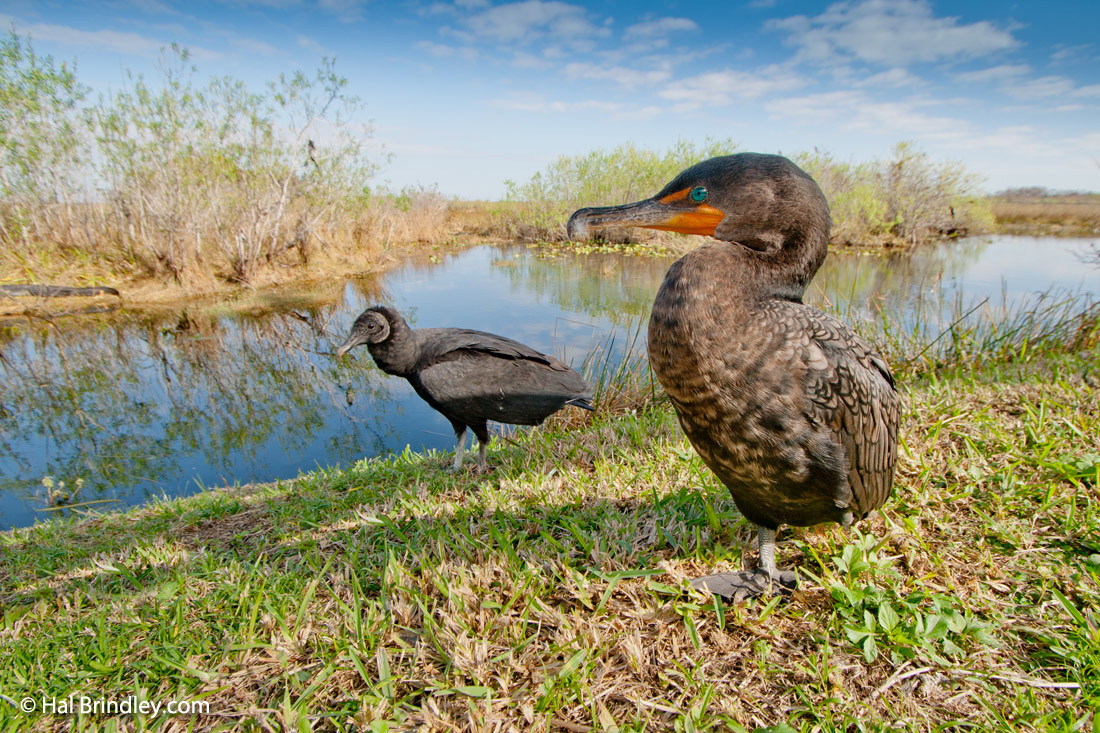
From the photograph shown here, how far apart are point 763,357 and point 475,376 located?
2.83 metres

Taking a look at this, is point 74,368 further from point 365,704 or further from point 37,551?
point 365,704

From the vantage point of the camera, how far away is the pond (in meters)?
5.73

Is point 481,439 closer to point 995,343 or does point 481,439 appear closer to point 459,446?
point 459,446

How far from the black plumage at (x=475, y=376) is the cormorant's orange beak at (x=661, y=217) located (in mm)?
2358

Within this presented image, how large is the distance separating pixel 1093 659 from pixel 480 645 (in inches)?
79.2

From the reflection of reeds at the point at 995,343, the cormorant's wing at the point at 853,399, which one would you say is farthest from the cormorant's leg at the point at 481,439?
the reflection of reeds at the point at 995,343

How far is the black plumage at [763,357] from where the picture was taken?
1.70m

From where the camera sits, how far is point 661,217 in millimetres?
1903

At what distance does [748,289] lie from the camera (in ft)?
5.91

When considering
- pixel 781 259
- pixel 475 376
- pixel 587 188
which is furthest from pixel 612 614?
pixel 587 188

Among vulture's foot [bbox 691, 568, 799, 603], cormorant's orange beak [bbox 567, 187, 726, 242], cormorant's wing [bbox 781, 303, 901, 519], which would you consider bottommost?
vulture's foot [bbox 691, 568, 799, 603]

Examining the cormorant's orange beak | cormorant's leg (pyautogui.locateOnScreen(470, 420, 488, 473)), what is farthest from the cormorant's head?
cormorant's leg (pyautogui.locateOnScreen(470, 420, 488, 473))

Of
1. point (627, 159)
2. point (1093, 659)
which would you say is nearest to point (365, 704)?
point (1093, 659)

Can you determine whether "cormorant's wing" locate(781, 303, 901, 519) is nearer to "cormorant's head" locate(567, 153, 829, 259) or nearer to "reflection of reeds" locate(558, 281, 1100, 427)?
"cormorant's head" locate(567, 153, 829, 259)
